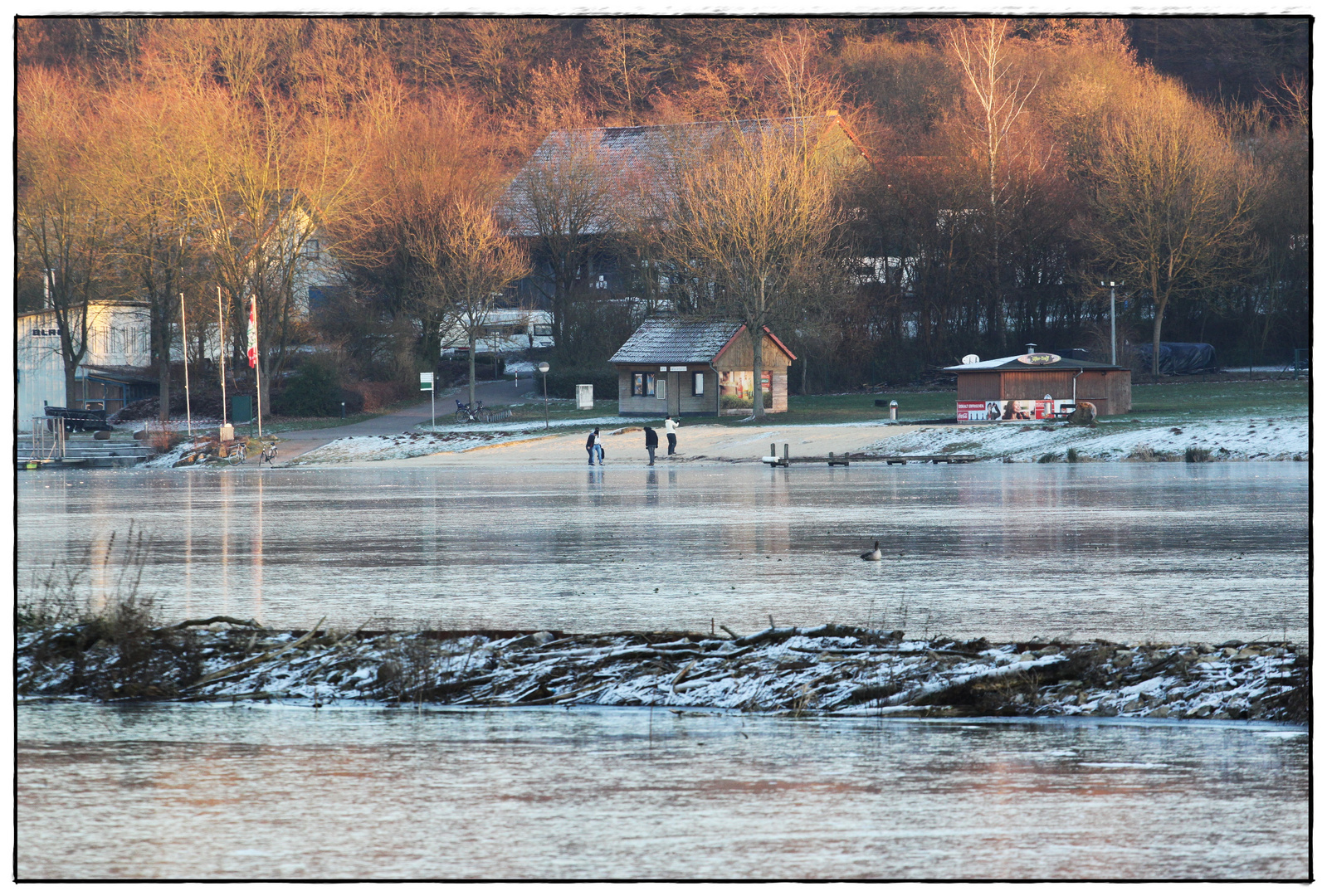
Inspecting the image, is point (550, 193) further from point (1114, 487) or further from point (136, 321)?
point (1114, 487)

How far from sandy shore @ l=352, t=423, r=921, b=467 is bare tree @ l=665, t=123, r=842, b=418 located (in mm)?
7048

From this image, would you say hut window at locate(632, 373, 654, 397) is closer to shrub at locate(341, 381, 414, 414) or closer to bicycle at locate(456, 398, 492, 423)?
bicycle at locate(456, 398, 492, 423)

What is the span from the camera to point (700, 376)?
224 feet

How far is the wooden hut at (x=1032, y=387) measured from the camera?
187 ft

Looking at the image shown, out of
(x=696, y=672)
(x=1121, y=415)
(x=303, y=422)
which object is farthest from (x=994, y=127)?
(x=696, y=672)

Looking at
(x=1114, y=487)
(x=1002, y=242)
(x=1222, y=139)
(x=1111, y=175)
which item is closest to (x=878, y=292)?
(x=1002, y=242)

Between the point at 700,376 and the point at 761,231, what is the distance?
708 centimetres

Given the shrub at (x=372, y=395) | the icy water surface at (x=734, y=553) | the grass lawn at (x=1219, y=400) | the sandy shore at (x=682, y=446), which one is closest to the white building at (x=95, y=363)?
the shrub at (x=372, y=395)

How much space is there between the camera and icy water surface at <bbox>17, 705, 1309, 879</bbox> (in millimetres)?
5945

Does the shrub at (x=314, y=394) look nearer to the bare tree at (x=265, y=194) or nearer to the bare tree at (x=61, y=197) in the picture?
the bare tree at (x=265, y=194)

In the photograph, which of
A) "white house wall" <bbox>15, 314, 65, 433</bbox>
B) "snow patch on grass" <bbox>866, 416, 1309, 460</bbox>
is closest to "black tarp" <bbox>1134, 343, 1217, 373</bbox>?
"snow patch on grass" <bbox>866, 416, 1309, 460</bbox>

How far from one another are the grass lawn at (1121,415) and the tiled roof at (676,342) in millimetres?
2913

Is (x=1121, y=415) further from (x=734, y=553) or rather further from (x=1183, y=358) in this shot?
(x=734, y=553)
